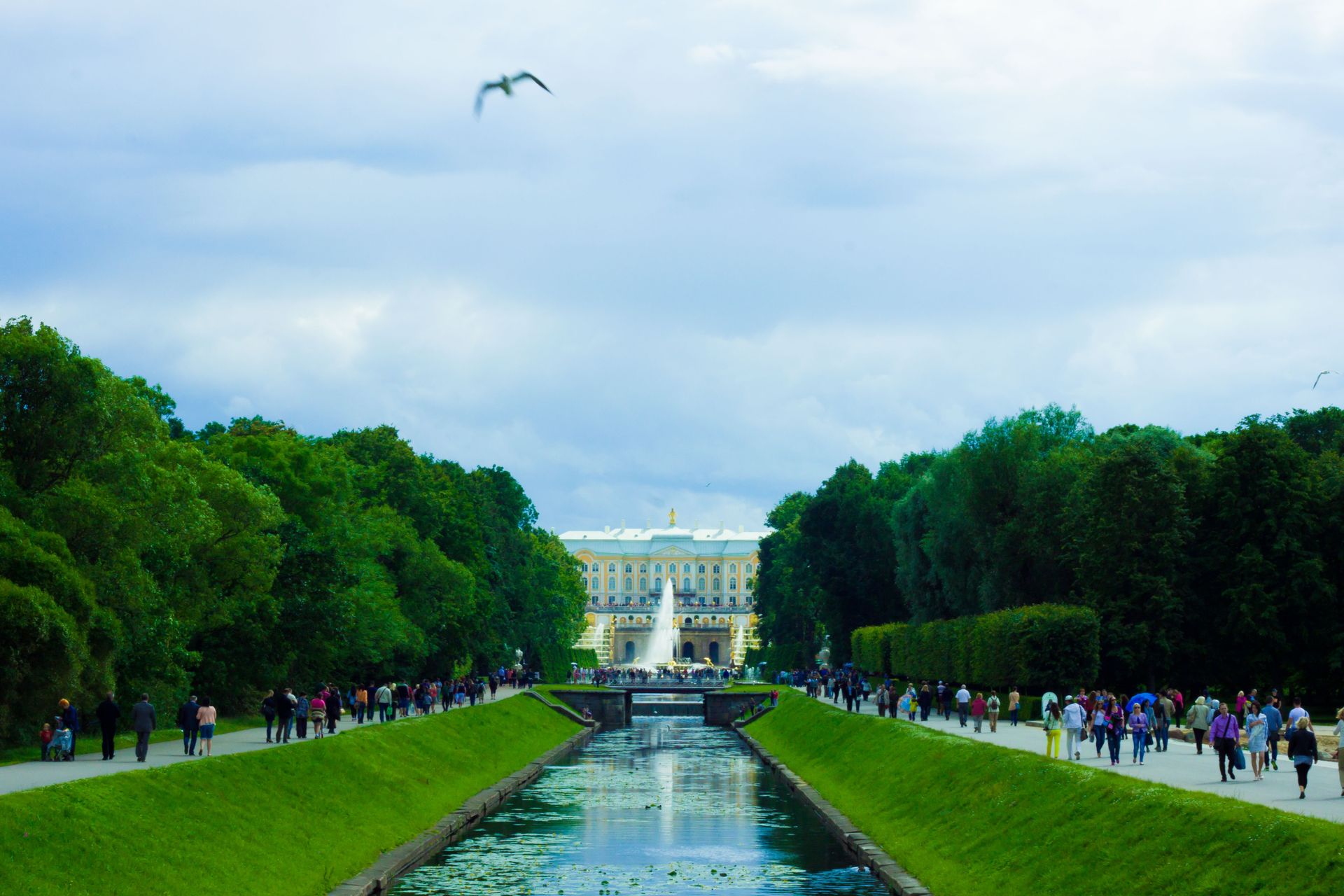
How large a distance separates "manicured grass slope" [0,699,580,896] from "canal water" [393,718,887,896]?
1.82 m

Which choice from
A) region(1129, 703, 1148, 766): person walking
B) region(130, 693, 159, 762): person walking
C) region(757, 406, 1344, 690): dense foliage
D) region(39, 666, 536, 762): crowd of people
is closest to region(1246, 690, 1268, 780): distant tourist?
region(1129, 703, 1148, 766): person walking

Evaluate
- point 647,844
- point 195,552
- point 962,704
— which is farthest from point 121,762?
point 962,704

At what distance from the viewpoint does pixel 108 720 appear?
106ft

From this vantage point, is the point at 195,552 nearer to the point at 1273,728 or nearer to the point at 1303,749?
the point at 1273,728

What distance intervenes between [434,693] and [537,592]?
4132 centimetres

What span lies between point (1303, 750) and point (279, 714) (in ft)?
81.1

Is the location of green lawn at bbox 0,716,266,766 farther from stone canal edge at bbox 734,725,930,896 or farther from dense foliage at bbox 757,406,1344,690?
dense foliage at bbox 757,406,1344,690

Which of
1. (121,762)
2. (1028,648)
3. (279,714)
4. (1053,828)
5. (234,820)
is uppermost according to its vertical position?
(1028,648)

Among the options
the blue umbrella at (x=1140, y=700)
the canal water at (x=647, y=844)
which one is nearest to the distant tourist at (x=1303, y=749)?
the canal water at (x=647, y=844)

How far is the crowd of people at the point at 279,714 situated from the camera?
32156 millimetres

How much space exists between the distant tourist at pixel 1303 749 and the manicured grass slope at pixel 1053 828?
87.2 inches

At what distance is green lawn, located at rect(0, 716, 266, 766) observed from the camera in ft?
108

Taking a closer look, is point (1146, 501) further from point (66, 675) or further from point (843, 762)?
point (66, 675)

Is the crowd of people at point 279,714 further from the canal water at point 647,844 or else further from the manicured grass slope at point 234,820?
the canal water at point 647,844
